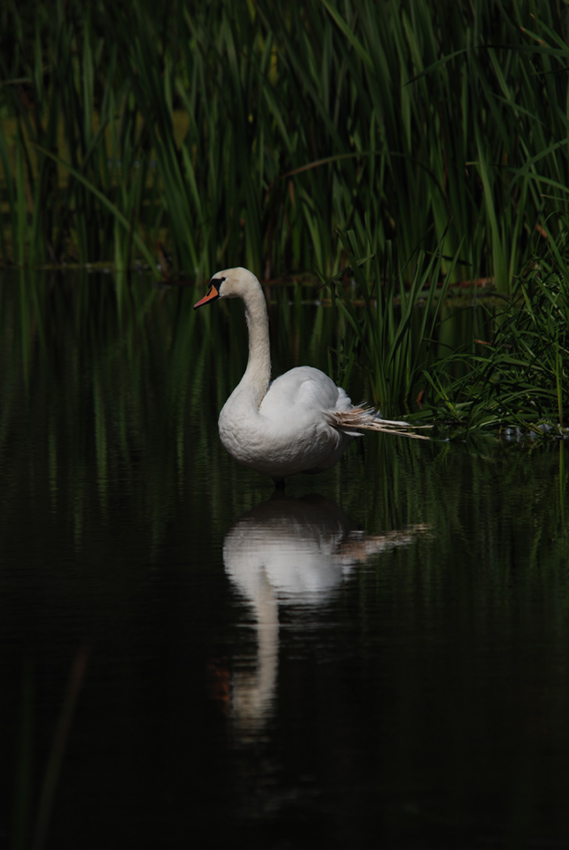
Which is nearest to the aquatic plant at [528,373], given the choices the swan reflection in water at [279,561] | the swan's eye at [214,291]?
the swan's eye at [214,291]

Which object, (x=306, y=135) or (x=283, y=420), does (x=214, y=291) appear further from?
(x=306, y=135)

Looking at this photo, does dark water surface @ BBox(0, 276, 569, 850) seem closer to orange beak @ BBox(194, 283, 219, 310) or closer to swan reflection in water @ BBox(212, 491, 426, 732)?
swan reflection in water @ BBox(212, 491, 426, 732)

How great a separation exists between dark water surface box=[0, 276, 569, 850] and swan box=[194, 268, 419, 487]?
0.18 metres

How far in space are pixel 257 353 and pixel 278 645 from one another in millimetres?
2672

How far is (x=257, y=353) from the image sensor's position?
6402 mm

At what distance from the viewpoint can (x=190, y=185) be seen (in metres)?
14.0

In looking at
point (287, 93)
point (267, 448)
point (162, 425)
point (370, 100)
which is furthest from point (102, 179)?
point (267, 448)

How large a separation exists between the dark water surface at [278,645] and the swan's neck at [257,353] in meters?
0.43

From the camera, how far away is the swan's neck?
6.08 m

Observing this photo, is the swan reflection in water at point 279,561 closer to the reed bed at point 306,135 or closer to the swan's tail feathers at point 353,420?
the swan's tail feathers at point 353,420

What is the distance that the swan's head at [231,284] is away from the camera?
655 cm

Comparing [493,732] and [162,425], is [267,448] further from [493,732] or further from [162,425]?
[493,732]

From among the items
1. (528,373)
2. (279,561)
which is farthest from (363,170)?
(279,561)

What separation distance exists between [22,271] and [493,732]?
13.7 metres
